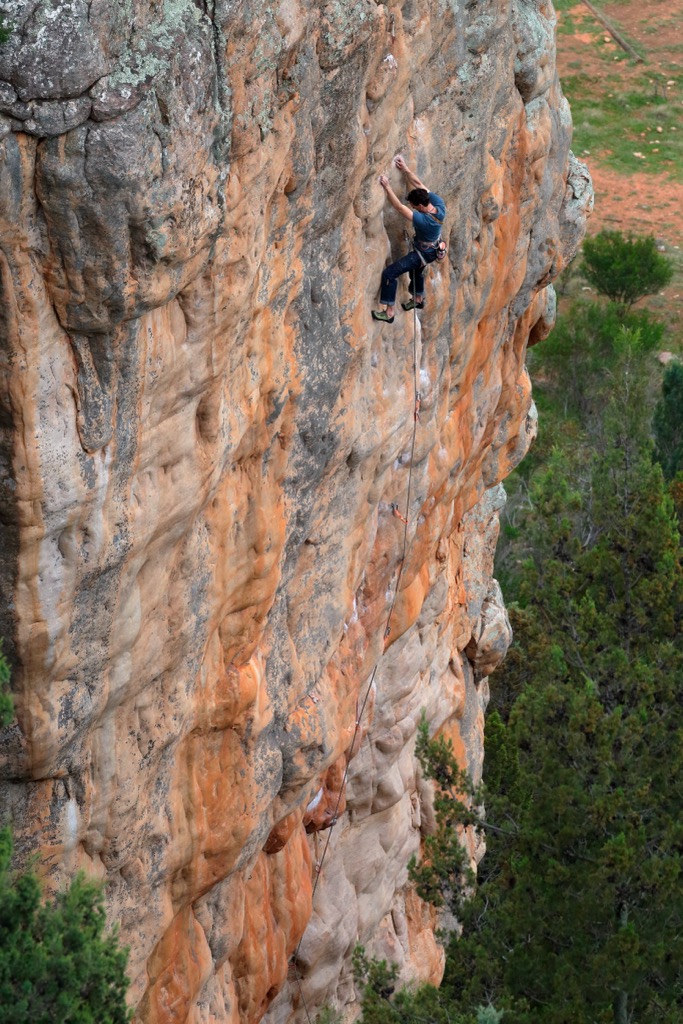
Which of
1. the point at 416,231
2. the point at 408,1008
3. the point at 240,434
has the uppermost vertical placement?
the point at 416,231

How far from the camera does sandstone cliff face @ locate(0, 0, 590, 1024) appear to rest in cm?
642

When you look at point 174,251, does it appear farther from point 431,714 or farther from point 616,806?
point 431,714

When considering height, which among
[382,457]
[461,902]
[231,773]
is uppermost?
[382,457]

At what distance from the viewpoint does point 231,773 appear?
376 inches

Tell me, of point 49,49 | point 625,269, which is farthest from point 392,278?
point 625,269

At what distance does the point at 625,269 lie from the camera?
36531mm

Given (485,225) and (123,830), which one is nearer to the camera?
(123,830)

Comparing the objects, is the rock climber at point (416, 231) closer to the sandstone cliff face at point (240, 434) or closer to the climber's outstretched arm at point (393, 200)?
the climber's outstretched arm at point (393, 200)

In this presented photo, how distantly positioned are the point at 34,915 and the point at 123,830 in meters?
1.48

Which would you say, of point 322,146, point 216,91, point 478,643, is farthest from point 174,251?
point 478,643

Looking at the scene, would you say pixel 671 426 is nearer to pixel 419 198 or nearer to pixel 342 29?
pixel 419 198

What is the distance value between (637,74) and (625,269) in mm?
15226

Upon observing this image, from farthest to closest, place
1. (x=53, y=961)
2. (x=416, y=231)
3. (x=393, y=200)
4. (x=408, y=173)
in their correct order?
1. (x=416, y=231)
2. (x=408, y=173)
3. (x=393, y=200)
4. (x=53, y=961)

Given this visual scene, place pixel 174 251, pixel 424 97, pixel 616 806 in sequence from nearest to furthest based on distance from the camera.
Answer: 1. pixel 174 251
2. pixel 424 97
3. pixel 616 806
